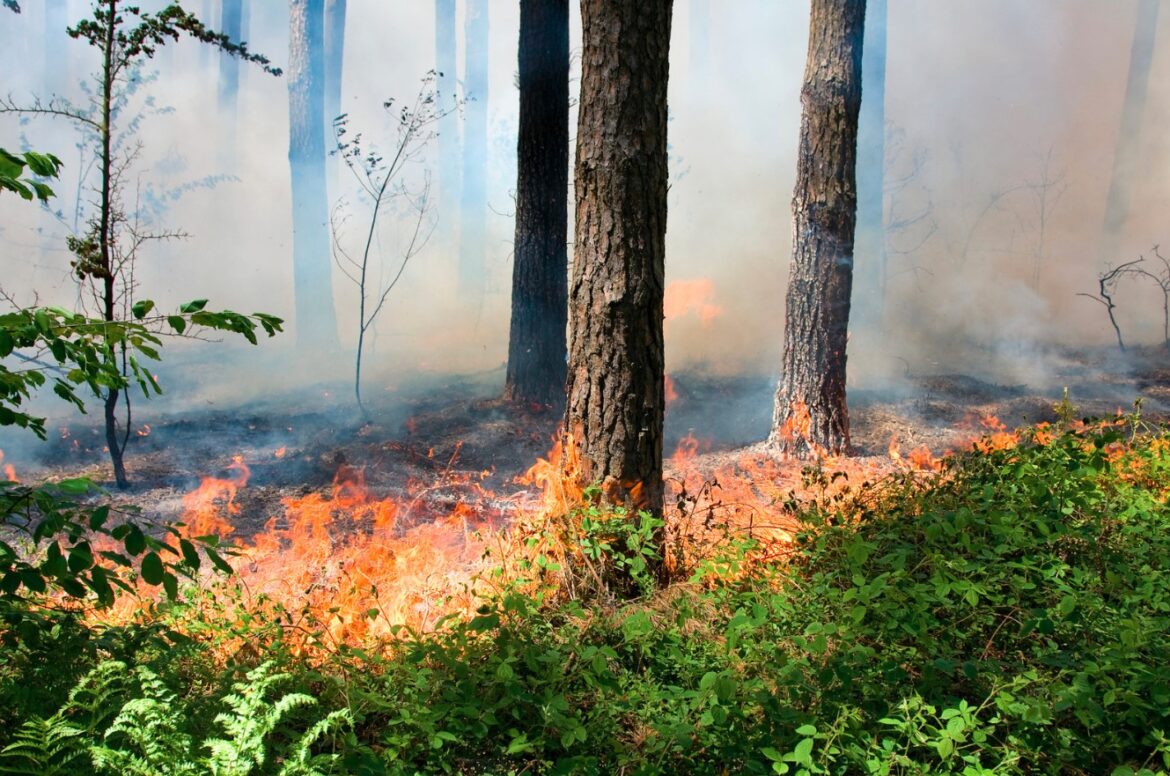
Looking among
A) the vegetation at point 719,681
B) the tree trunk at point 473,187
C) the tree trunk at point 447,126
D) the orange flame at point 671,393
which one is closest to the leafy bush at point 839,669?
the vegetation at point 719,681

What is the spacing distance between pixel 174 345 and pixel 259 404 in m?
1.44

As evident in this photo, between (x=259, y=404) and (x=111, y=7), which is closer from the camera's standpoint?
(x=111, y=7)

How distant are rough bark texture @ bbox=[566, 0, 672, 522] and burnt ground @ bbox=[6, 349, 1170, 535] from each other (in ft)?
8.23

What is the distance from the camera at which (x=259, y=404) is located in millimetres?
8211

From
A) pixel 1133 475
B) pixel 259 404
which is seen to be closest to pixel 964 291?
pixel 1133 475

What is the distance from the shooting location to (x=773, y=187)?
12766 millimetres

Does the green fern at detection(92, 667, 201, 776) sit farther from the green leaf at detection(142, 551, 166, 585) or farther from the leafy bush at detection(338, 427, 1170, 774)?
the leafy bush at detection(338, 427, 1170, 774)

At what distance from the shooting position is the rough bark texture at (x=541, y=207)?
7.94 meters

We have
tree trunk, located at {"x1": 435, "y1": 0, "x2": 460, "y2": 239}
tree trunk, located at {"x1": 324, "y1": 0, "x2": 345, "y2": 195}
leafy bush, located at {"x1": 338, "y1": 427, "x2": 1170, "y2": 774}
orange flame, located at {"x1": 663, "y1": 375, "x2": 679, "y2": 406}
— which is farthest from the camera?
tree trunk, located at {"x1": 435, "y1": 0, "x2": 460, "y2": 239}

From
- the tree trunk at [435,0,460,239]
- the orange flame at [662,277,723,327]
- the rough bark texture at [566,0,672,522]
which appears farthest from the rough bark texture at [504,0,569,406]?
the rough bark texture at [566,0,672,522]

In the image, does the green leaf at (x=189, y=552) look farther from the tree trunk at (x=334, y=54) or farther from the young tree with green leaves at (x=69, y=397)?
the tree trunk at (x=334, y=54)

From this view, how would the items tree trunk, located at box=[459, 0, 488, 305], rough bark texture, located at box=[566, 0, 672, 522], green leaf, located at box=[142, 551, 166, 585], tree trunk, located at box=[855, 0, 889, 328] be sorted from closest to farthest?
green leaf, located at box=[142, 551, 166, 585] → rough bark texture, located at box=[566, 0, 672, 522] → tree trunk, located at box=[855, 0, 889, 328] → tree trunk, located at box=[459, 0, 488, 305]

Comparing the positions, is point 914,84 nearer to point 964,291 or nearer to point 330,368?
point 964,291

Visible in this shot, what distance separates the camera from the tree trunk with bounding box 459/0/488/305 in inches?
480
